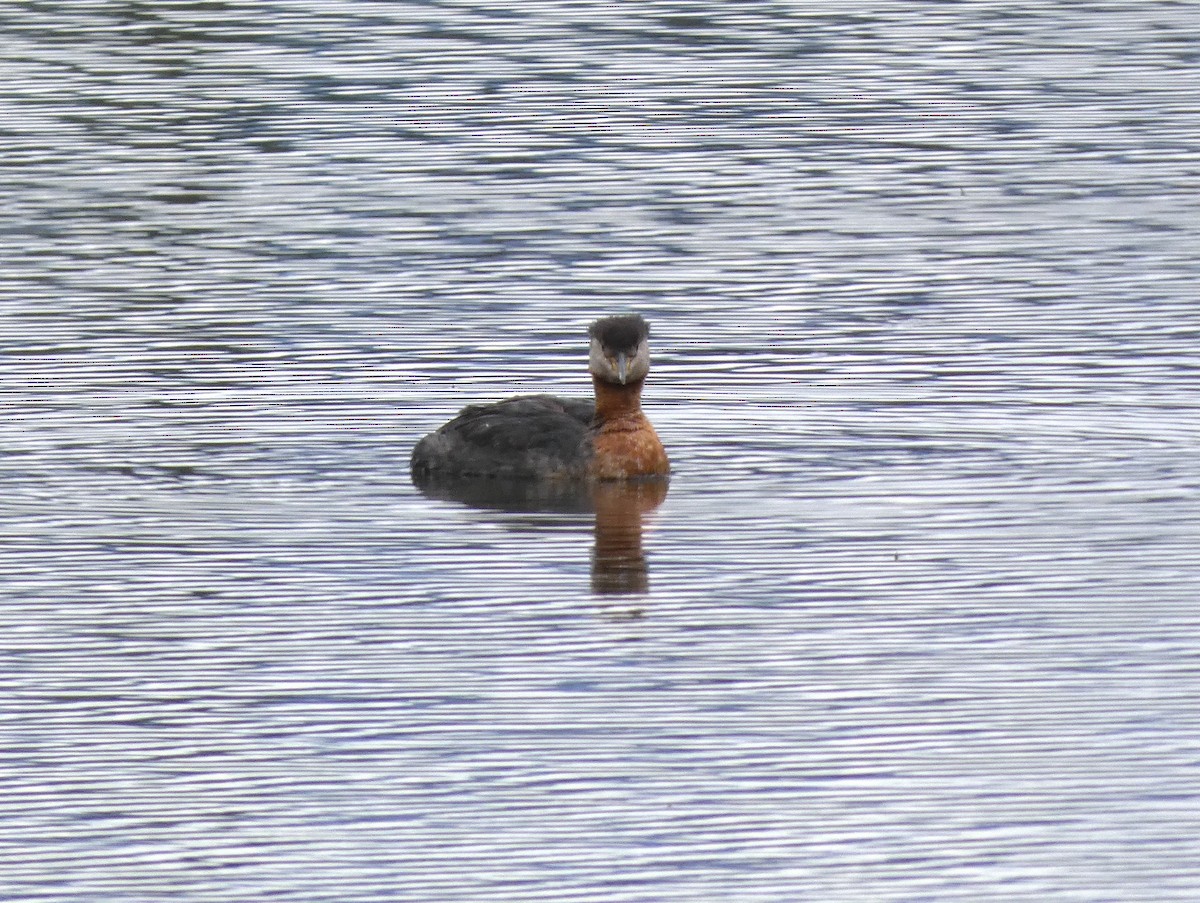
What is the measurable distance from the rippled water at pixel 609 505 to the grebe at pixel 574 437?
13.0 inches

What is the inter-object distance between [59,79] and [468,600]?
59.0 ft

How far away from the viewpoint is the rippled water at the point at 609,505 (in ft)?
32.5

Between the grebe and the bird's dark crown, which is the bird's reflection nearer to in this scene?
the grebe

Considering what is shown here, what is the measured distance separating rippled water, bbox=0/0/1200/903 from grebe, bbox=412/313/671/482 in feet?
1.08

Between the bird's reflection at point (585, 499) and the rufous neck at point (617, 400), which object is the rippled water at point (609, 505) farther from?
the rufous neck at point (617, 400)

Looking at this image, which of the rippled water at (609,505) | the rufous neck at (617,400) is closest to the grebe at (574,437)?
the rufous neck at (617,400)

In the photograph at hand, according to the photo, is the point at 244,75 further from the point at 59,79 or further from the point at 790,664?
the point at 790,664

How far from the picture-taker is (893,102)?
27.5 metres

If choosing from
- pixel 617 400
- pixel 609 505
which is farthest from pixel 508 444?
pixel 609 505

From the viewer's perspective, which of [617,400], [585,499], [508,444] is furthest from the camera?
[617,400]

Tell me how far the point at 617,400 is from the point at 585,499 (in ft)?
2.09

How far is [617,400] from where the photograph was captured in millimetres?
16078

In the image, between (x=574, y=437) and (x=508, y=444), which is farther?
(x=574, y=437)

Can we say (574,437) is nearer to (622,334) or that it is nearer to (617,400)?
(617,400)
